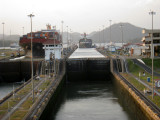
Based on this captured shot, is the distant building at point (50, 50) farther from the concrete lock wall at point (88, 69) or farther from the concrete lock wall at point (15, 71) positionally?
the concrete lock wall at point (88, 69)

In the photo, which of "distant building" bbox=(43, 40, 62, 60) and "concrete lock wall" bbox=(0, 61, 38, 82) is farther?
"distant building" bbox=(43, 40, 62, 60)

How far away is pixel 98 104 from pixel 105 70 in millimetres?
30500

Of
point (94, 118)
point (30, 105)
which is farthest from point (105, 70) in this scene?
point (30, 105)

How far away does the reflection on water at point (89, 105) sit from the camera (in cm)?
3984

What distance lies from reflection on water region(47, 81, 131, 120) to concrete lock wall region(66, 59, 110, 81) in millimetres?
10079

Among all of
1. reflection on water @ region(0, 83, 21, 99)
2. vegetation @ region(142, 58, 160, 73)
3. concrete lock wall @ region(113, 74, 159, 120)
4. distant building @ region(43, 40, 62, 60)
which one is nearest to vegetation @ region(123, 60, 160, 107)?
concrete lock wall @ region(113, 74, 159, 120)

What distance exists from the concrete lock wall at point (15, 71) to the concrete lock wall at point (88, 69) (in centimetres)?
994

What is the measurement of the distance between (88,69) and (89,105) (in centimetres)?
3125

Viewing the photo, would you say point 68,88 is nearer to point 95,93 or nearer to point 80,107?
point 95,93

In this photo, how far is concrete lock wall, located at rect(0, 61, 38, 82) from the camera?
75113 mm

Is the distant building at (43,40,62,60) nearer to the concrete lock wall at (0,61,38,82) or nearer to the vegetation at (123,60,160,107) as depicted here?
the concrete lock wall at (0,61,38,82)

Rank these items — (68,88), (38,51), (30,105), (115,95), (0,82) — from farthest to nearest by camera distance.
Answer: (38,51)
(0,82)
(68,88)
(115,95)
(30,105)

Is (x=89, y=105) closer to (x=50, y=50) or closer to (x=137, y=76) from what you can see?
(x=137, y=76)

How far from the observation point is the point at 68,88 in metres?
65.8
